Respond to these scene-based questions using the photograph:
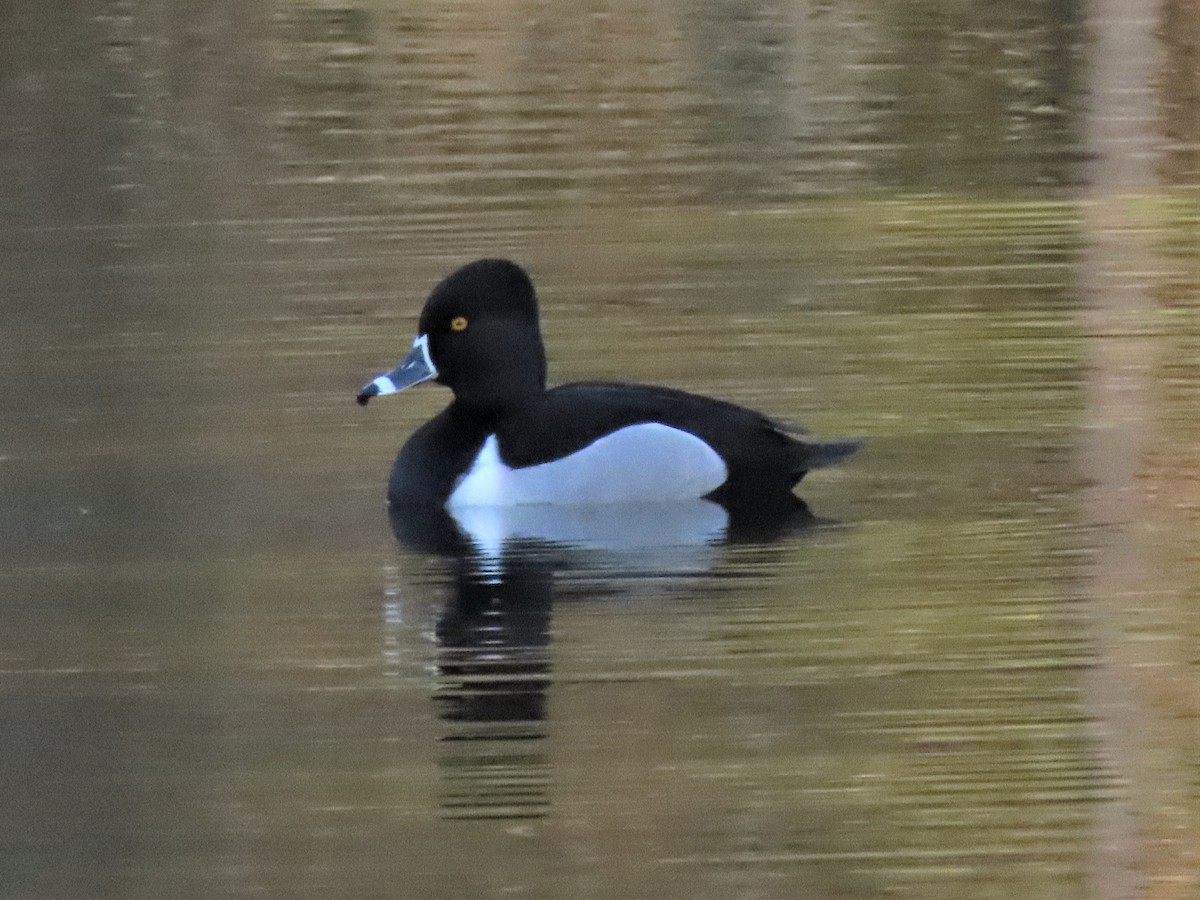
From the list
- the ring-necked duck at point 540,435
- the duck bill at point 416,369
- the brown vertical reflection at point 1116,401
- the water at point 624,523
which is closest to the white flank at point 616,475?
the ring-necked duck at point 540,435

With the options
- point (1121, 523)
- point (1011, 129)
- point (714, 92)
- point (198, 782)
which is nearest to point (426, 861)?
point (198, 782)

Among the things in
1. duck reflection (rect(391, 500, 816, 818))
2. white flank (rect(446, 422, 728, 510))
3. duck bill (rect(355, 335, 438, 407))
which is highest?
duck bill (rect(355, 335, 438, 407))

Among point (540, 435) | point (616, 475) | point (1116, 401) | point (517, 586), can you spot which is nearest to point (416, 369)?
point (540, 435)

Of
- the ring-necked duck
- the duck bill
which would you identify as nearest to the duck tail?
the ring-necked duck

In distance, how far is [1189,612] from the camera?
21.9 feet

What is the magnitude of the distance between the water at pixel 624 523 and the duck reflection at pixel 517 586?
2 centimetres

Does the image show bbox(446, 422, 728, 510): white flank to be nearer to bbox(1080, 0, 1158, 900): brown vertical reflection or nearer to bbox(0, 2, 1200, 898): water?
bbox(0, 2, 1200, 898): water

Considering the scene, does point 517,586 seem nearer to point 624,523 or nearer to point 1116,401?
point 624,523

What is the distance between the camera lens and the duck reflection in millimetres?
5770

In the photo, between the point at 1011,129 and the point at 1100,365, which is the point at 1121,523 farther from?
the point at 1011,129

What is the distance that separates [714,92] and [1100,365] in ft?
21.0

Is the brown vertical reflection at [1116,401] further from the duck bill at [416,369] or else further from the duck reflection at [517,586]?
the duck bill at [416,369]

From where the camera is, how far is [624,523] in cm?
766

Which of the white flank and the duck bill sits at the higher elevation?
the duck bill
